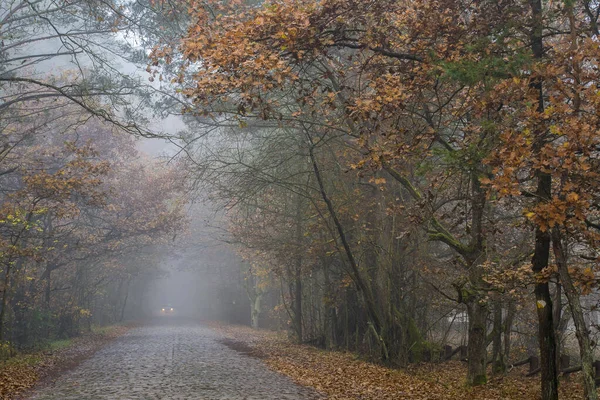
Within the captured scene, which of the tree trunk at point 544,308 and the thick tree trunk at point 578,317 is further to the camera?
the tree trunk at point 544,308

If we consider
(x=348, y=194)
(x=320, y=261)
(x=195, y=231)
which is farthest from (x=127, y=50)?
(x=195, y=231)

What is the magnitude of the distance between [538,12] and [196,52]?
5192 millimetres

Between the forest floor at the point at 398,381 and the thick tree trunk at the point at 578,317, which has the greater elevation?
the thick tree trunk at the point at 578,317

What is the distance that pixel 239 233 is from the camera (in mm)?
23188

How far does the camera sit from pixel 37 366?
14961 millimetres

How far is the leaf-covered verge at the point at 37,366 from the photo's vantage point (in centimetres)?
1105

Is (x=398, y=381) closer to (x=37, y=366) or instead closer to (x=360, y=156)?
(x=360, y=156)

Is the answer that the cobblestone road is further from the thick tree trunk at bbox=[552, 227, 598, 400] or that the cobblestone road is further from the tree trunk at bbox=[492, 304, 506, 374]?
the tree trunk at bbox=[492, 304, 506, 374]

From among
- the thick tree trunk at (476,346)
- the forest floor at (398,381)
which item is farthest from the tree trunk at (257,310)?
the thick tree trunk at (476,346)

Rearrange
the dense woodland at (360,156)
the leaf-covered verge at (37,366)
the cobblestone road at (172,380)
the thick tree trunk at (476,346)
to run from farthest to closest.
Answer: the thick tree trunk at (476,346) → the leaf-covered verge at (37,366) → the cobblestone road at (172,380) → the dense woodland at (360,156)

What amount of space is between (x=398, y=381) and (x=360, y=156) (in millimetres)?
6287

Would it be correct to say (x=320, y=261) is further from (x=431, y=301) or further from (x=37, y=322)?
(x=37, y=322)

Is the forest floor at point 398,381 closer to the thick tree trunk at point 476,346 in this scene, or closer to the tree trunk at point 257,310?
the thick tree trunk at point 476,346

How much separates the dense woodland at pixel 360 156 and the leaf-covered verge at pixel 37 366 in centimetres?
139
